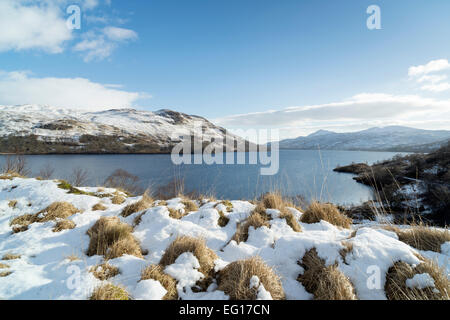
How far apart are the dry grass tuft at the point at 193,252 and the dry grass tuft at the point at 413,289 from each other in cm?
224

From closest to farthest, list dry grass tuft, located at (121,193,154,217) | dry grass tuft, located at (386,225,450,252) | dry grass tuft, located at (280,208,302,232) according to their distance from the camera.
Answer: dry grass tuft, located at (386,225,450,252), dry grass tuft, located at (280,208,302,232), dry grass tuft, located at (121,193,154,217)

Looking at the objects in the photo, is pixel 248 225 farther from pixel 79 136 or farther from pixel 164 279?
pixel 79 136

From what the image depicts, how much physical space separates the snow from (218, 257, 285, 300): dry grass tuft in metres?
1.47

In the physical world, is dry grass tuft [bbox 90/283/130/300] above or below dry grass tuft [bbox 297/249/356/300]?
above

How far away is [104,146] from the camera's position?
92.0 meters

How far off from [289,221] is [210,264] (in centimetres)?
228

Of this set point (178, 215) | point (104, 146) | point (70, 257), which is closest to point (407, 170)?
point (178, 215)

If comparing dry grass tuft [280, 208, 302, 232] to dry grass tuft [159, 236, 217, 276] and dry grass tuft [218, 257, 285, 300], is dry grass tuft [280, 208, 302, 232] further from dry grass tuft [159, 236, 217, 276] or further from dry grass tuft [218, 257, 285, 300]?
dry grass tuft [159, 236, 217, 276]

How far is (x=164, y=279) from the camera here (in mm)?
2281

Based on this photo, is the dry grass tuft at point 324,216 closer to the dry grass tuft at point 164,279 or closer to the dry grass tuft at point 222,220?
the dry grass tuft at point 222,220

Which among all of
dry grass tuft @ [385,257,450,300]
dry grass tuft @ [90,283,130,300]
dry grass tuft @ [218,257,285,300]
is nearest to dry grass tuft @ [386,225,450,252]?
dry grass tuft @ [385,257,450,300]

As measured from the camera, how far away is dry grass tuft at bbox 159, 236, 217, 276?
2.63m
